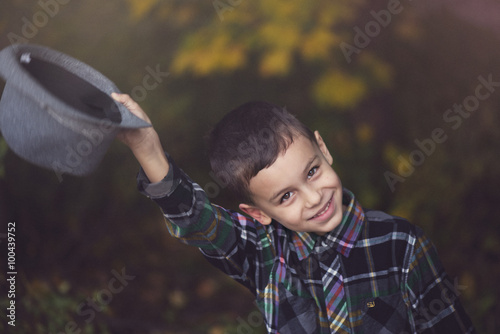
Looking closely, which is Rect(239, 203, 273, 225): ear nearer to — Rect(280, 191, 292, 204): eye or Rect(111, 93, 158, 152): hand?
Rect(280, 191, 292, 204): eye

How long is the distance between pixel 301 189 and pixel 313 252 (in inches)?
4.3

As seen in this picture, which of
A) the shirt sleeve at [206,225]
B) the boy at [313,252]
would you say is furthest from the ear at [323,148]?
the shirt sleeve at [206,225]

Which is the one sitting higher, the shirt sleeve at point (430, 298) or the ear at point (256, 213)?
the shirt sleeve at point (430, 298)

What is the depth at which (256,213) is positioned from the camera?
72cm

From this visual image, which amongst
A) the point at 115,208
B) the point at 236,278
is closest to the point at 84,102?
the point at 115,208

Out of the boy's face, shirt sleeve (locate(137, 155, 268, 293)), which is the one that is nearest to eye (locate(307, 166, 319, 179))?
the boy's face

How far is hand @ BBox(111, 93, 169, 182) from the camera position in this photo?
2.02 ft

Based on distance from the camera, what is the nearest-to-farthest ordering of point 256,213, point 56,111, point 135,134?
point 56,111
point 135,134
point 256,213

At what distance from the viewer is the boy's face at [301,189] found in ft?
2.18

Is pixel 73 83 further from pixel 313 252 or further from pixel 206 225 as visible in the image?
pixel 313 252

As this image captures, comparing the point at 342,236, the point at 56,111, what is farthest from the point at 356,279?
the point at 56,111

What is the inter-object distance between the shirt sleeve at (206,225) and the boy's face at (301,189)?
55 mm

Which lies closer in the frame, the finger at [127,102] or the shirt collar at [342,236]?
the finger at [127,102]

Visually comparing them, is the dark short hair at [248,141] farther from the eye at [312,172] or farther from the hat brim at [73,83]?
the hat brim at [73,83]
